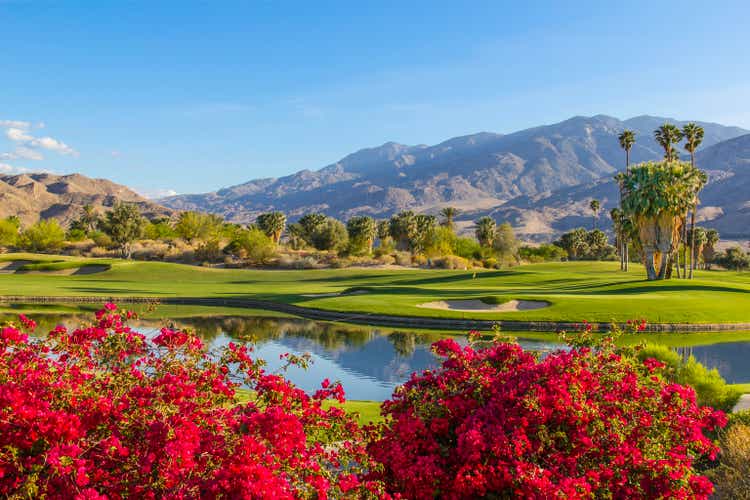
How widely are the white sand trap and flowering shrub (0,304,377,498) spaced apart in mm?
33124

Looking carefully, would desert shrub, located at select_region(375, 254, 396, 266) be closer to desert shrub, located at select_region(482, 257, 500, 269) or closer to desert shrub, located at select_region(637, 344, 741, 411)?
desert shrub, located at select_region(482, 257, 500, 269)

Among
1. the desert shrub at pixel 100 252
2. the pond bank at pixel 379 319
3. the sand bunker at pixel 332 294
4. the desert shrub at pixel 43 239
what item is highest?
the desert shrub at pixel 43 239

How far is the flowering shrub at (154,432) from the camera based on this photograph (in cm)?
508

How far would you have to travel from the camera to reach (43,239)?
341 feet

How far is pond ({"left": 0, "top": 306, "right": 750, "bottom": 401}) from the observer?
75.3 feet

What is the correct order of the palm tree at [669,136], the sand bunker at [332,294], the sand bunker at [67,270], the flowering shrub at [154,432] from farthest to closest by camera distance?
1. the sand bunker at [67,270]
2. the palm tree at [669,136]
3. the sand bunker at [332,294]
4. the flowering shrub at [154,432]

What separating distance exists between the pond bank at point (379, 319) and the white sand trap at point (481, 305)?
3875 mm

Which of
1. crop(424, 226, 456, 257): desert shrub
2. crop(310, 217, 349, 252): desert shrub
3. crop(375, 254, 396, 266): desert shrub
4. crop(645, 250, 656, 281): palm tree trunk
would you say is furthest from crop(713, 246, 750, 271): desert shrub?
crop(310, 217, 349, 252): desert shrub

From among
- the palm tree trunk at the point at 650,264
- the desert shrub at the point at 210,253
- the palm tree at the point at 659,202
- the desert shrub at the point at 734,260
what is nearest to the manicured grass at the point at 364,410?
the palm tree at the point at 659,202

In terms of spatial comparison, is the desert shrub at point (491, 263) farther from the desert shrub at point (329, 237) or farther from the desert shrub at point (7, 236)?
the desert shrub at point (7, 236)

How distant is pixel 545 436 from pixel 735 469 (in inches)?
167

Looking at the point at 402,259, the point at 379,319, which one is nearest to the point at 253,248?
the point at 402,259

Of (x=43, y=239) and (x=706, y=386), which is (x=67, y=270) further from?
(x=706, y=386)

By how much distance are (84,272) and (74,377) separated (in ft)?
257
